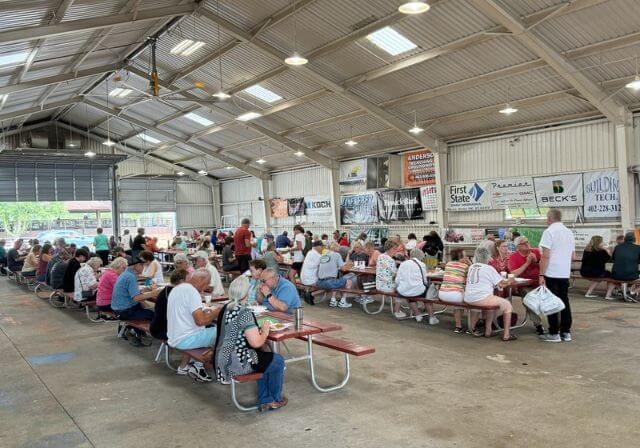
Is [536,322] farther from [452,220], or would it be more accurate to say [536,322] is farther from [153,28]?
[153,28]

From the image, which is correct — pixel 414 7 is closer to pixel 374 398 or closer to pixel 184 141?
pixel 374 398

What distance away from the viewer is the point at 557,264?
6281 mm

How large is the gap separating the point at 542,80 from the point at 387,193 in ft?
23.2

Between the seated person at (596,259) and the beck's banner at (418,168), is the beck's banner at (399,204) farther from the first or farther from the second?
the seated person at (596,259)

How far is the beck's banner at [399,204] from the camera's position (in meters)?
16.6

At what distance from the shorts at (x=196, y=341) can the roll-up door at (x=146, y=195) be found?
2146cm

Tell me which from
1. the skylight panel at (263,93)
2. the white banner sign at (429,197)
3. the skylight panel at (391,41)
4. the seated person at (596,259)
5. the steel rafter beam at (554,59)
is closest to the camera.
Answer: the steel rafter beam at (554,59)

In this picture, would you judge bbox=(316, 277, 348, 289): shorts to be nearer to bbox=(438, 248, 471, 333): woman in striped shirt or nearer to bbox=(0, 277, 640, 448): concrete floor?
bbox=(0, 277, 640, 448): concrete floor

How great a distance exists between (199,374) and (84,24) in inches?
264

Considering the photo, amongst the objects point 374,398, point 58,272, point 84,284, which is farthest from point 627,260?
point 58,272

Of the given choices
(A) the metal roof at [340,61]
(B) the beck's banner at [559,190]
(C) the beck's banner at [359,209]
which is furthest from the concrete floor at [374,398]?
(C) the beck's banner at [359,209]

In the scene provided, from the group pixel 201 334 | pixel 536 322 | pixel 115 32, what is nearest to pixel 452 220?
pixel 536 322

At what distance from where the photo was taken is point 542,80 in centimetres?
1134

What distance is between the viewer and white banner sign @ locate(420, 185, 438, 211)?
15975mm
